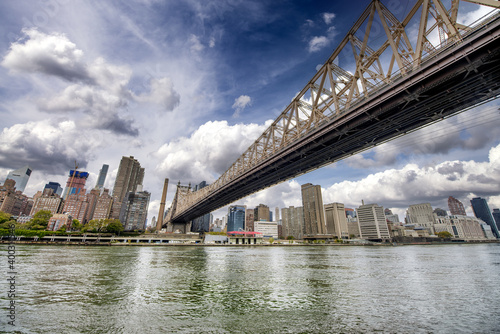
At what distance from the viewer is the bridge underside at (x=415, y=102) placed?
45.2 feet

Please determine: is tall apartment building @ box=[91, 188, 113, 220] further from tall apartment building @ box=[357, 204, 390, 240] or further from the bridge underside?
tall apartment building @ box=[357, 204, 390, 240]

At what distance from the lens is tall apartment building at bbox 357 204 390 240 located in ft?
526

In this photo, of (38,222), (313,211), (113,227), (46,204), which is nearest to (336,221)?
(313,211)

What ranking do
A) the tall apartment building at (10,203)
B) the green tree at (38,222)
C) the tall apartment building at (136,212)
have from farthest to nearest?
the tall apartment building at (136,212), the tall apartment building at (10,203), the green tree at (38,222)

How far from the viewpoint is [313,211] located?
188m

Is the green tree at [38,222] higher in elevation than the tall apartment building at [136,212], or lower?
lower

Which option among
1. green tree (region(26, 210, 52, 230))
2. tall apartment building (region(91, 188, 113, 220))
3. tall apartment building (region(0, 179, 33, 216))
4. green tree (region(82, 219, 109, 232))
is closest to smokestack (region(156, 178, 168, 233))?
green tree (region(82, 219, 109, 232))

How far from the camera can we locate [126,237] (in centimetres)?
8300

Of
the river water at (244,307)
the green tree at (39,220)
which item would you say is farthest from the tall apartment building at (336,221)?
the river water at (244,307)

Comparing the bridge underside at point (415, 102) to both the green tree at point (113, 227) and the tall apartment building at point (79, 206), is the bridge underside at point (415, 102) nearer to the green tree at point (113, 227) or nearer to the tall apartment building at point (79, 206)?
the green tree at point (113, 227)

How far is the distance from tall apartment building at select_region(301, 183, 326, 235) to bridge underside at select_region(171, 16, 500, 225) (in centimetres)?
16164

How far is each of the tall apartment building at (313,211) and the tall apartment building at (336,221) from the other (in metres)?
8.66

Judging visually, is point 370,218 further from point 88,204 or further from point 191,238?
point 88,204

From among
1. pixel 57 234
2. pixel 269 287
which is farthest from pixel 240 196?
pixel 57 234
